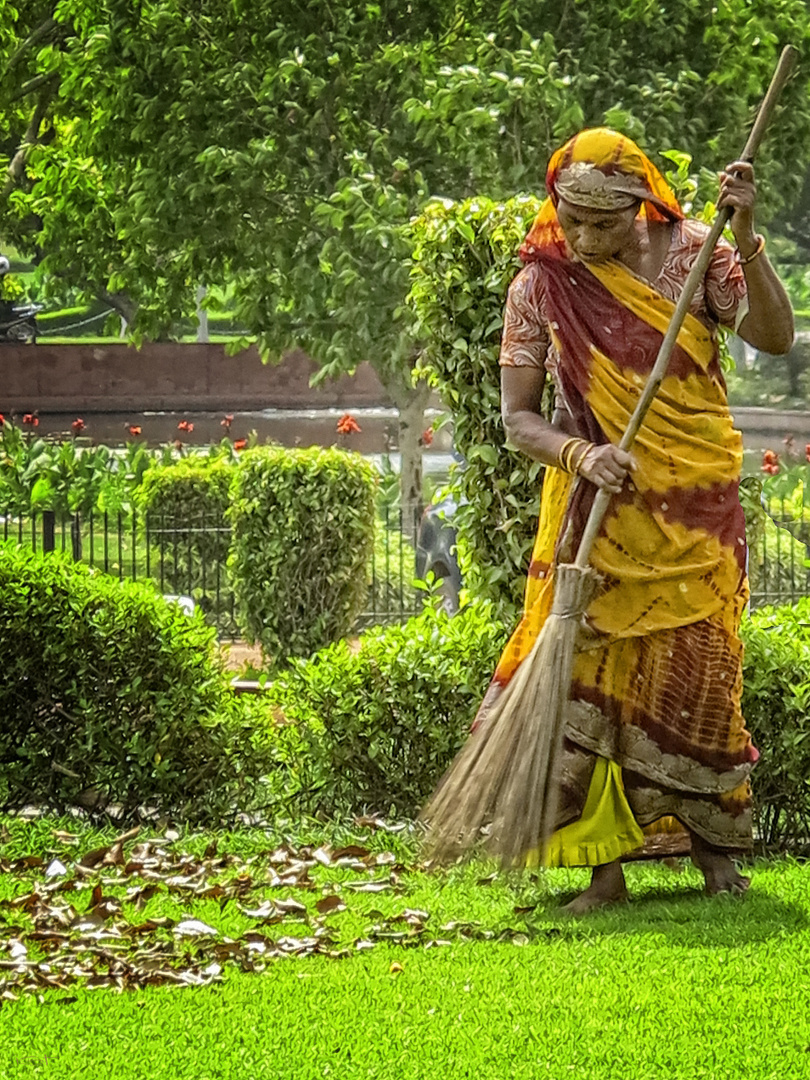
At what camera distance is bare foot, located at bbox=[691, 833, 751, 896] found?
16.9 feet

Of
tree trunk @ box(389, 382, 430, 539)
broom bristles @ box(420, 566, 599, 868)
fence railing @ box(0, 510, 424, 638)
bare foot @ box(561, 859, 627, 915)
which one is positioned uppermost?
broom bristles @ box(420, 566, 599, 868)

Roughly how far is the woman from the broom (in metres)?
0.12

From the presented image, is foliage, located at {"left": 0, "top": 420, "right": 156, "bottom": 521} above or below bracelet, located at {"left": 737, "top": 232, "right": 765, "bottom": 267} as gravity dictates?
below

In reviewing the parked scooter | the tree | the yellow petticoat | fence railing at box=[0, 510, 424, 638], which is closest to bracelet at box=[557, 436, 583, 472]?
the yellow petticoat

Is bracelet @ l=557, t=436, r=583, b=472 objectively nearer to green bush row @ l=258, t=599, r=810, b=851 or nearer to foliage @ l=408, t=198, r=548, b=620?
foliage @ l=408, t=198, r=548, b=620

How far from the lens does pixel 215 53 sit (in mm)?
14914

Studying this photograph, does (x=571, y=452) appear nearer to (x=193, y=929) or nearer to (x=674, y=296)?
(x=674, y=296)

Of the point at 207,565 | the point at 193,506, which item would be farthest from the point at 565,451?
the point at 193,506

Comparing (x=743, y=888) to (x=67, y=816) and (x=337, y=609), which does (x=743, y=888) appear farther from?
(x=337, y=609)

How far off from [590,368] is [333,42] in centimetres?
1044

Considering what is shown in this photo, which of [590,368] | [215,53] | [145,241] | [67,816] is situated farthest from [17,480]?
[590,368]

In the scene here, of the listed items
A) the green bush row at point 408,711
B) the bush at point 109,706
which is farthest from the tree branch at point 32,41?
the green bush row at point 408,711

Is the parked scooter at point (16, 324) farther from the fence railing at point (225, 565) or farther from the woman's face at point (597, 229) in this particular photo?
the woman's face at point (597, 229)

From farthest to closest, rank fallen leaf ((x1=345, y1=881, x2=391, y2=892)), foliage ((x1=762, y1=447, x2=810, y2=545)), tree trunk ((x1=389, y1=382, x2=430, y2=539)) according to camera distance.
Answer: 1. tree trunk ((x1=389, y1=382, x2=430, y2=539))
2. foliage ((x1=762, y1=447, x2=810, y2=545))
3. fallen leaf ((x1=345, y1=881, x2=391, y2=892))
